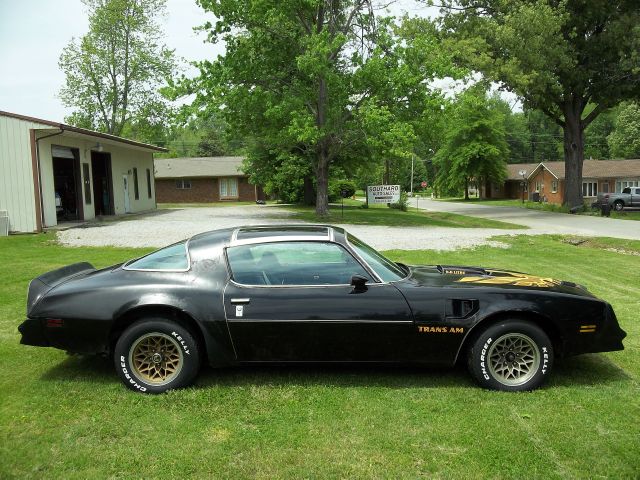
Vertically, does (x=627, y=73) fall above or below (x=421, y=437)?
above

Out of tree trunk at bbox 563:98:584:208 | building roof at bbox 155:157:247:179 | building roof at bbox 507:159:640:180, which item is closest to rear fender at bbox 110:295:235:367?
tree trunk at bbox 563:98:584:208

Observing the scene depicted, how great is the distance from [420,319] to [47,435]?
9.18ft

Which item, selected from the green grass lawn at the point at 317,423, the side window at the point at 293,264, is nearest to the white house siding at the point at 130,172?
the green grass lawn at the point at 317,423

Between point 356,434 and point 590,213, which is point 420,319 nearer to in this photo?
point 356,434

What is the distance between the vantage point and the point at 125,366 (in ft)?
14.6

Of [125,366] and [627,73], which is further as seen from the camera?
[627,73]

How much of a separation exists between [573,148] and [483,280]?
3506 centimetres

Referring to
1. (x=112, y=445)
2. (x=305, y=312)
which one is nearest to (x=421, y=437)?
(x=305, y=312)

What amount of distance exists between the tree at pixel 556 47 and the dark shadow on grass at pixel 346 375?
26.0m

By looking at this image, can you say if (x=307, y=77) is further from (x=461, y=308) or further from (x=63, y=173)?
(x=461, y=308)

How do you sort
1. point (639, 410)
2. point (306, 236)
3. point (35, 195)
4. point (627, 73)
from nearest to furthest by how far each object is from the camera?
point (639, 410)
point (306, 236)
point (35, 195)
point (627, 73)

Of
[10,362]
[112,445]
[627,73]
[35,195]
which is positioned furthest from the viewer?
[627,73]

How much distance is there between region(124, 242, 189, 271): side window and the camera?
4.70m

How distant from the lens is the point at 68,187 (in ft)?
77.4
